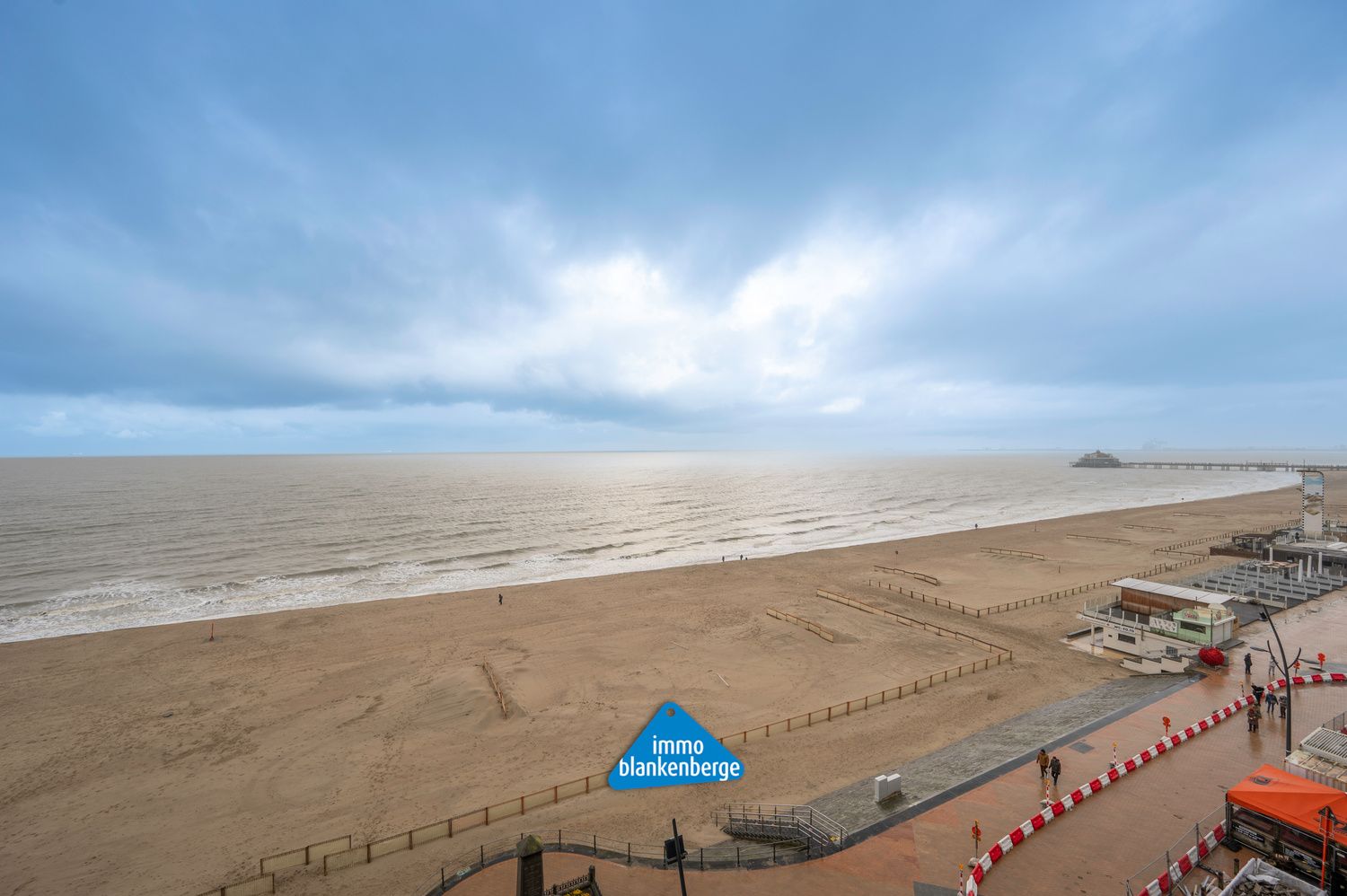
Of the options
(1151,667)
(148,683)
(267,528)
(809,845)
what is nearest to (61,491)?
(267,528)

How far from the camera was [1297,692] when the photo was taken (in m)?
23.0

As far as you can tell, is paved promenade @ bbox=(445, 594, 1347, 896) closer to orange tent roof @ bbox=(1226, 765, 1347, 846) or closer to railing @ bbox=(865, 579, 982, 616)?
orange tent roof @ bbox=(1226, 765, 1347, 846)

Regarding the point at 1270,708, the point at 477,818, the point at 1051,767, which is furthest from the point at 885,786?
the point at 1270,708

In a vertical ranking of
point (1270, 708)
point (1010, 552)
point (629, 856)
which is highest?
point (1270, 708)

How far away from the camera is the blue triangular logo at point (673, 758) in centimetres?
2064

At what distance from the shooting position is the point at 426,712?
2673cm

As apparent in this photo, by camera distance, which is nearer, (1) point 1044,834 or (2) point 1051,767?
(1) point 1044,834

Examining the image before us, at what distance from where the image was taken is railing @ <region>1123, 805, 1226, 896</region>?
12.0m

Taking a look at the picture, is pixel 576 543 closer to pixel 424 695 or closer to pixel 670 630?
pixel 670 630

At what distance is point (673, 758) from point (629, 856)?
1043cm

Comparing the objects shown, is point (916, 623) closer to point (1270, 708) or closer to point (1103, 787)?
point (1270, 708)

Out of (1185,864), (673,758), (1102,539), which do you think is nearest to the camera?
(1185,864)

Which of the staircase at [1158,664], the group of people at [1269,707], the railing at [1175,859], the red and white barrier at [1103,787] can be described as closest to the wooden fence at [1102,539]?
the staircase at [1158,664]

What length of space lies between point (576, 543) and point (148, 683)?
156 feet
